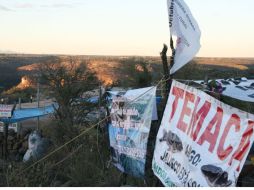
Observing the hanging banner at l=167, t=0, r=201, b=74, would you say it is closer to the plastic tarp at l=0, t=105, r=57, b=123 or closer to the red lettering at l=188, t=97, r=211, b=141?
the red lettering at l=188, t=97, r=211, b=141

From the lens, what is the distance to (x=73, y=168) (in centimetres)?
1008

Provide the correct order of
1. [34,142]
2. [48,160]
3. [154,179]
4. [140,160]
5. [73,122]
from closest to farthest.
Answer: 1. [140,160]
2. [154,179]
3. [48,160]
4. [34,142]
5. [73,122]

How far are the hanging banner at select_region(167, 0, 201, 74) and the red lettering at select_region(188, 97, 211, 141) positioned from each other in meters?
0.92

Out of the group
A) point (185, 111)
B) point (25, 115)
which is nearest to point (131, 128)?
point (185, 111)

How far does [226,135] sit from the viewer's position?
5.90 meters

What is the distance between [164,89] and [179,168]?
2.02 m

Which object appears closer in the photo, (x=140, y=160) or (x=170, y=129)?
(x=170, y=129)

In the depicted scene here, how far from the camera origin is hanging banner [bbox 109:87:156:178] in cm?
813

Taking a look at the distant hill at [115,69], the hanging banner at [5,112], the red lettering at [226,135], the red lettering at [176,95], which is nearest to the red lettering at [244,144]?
the red lettering at [226,135]

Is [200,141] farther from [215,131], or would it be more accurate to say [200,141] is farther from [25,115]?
[25,115]

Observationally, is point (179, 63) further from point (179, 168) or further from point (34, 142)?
point (34, 142)

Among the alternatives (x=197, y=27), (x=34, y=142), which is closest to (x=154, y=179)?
(x=197, y=27)

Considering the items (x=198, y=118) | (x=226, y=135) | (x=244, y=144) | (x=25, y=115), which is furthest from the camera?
(x=25, y=115)

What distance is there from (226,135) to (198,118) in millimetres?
667
